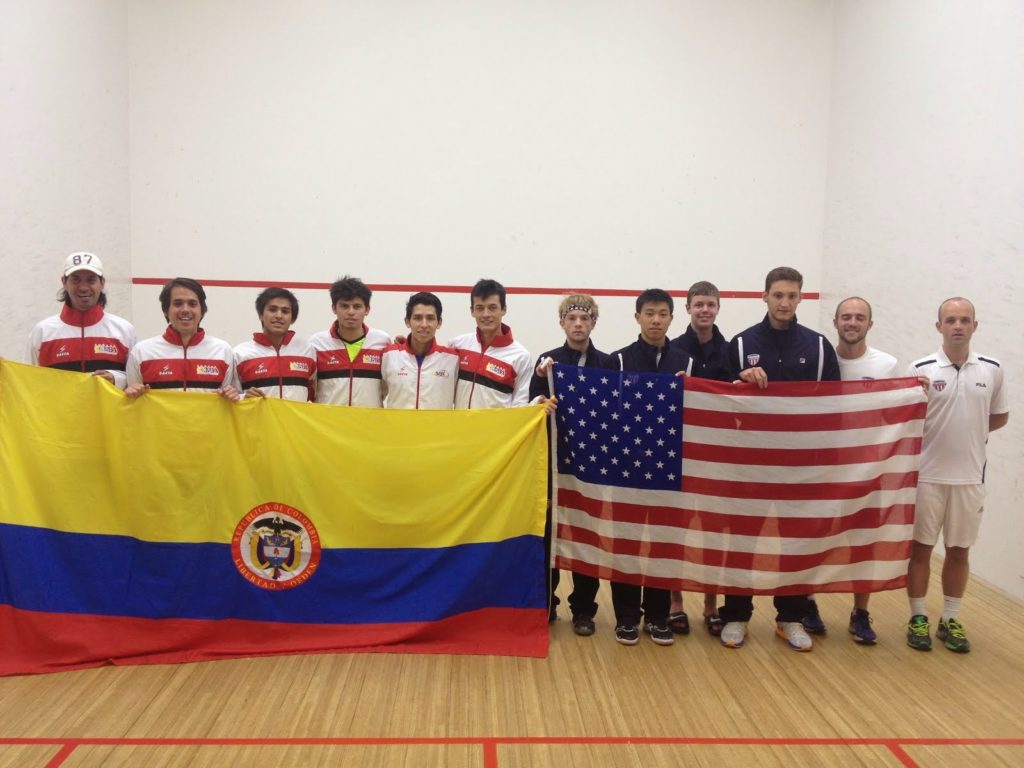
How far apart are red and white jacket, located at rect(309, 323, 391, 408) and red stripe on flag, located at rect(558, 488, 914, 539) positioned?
1.18 metres

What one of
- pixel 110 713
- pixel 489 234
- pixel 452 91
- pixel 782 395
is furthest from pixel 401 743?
pixel 452 91

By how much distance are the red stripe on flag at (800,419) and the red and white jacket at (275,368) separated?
1.68 m

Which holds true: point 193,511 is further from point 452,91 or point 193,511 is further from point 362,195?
point 452,91

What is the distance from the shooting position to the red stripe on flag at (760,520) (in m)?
3.36

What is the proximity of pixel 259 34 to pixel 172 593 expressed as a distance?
14.6ft

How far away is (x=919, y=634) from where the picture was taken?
3.41 metres

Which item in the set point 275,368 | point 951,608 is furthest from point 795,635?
point 275,368

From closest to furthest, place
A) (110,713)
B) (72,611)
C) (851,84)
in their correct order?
1. (110,713)
2. (72,611)
3. (851,84)

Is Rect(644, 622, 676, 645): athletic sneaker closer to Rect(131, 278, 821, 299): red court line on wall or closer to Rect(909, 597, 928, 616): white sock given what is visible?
Rect(909, 597, 928, 616): white sock

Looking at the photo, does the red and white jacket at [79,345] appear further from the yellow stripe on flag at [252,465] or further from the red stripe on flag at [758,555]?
the red stripe on flag at [758,555]

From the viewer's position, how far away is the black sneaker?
348 cm

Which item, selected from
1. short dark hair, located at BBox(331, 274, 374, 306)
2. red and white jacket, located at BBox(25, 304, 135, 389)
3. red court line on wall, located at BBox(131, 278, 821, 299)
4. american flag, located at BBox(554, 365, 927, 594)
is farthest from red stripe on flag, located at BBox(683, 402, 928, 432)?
red court line on wall, located at BBox(131, 278, 821, 299)

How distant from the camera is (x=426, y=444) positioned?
3.29m

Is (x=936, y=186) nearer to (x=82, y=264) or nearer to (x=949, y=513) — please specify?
(x=949, y=513)
